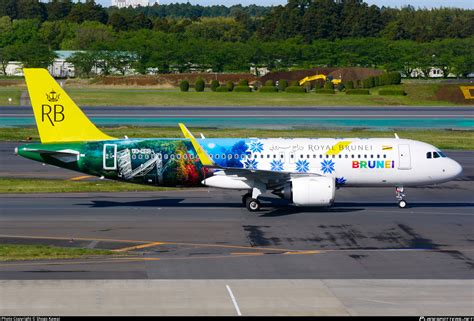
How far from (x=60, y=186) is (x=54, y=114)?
9.46 metres

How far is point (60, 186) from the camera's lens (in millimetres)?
54312

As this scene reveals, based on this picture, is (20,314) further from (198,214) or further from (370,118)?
(370,118)

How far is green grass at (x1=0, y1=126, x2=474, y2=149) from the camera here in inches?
3076

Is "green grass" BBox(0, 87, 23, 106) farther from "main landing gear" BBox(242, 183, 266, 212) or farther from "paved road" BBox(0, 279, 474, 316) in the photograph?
"paved road" BBox(0, 279, 474, 316)

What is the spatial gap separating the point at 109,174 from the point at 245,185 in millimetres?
7390

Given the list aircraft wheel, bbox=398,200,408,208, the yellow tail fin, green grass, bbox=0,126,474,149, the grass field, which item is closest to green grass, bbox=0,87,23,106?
the grass field

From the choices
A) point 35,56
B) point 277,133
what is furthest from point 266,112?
point 35,56

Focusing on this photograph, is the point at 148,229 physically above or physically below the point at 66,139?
below

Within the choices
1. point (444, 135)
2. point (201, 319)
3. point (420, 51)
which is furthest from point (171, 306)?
point (420, 51)

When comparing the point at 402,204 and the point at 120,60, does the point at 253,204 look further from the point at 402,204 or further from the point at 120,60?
the point at 120,60

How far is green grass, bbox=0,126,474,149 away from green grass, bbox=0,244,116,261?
41.9m

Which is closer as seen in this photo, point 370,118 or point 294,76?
point 370,118

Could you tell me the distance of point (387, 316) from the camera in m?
24.9

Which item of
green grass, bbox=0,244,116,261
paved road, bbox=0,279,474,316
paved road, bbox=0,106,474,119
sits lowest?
paved road, bbox=0,106,474,119
